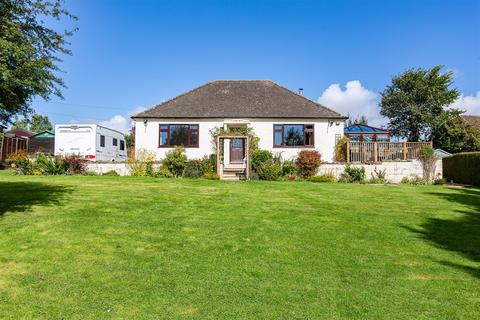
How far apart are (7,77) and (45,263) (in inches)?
162

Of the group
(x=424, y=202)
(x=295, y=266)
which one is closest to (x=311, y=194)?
(x=424, y=202)

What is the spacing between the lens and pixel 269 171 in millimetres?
18328

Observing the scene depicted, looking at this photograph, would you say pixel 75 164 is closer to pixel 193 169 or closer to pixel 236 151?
pixel 193 169

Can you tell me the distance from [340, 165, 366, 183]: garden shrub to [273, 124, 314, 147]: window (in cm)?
395

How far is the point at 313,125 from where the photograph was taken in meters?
22.0

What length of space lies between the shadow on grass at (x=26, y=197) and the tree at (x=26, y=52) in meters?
2.19

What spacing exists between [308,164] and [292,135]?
12.4ft

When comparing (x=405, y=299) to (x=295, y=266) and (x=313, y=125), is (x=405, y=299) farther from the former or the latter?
(x=313, y=125)

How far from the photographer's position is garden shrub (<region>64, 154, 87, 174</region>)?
756 inches

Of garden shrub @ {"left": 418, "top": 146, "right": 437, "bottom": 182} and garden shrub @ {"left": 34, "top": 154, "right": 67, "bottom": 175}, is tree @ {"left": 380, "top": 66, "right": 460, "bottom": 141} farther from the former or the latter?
garden shrub @ {"left": 34, "top": 154, "right": 67, "bottom": 175}

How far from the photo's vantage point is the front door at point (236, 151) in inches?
889

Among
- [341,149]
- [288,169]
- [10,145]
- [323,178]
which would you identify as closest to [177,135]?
[288,169]

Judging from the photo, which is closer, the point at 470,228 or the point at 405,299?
the point at 405,299

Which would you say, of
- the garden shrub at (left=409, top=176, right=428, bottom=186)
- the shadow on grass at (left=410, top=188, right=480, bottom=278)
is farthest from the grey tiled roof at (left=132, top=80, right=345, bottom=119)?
the shadow on grass at (left=410, top=188, right=480, bottom=278)
